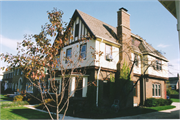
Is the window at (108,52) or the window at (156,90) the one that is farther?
the window at (156,90)

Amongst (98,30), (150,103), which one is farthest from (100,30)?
(150,103)

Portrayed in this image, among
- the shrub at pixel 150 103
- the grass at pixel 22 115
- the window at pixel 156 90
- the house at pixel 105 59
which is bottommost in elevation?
the shrub at pixel 150 103

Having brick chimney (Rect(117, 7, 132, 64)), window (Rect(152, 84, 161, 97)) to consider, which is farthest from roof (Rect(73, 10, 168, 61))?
window (Rect(152, 84, 161, 97))

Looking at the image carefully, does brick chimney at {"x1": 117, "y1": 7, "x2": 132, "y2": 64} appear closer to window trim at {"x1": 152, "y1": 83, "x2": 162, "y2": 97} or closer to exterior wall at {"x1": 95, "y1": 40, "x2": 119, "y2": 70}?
exterior wall at {"x1": 95, "y1": 40, "x2": 119, "y2": 70}

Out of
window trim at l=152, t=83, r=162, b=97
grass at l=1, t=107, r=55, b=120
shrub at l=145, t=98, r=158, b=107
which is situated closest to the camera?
grass at l=1, t=107, r=55, b=120

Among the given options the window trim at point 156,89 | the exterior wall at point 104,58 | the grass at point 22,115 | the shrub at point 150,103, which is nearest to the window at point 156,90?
the window trim at point 156,89

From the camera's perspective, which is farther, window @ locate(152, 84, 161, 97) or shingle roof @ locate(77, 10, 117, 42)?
window @ locate(152, 84, 161, 97)

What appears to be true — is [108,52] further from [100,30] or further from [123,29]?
[123,29]

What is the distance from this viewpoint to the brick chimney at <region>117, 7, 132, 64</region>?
53.3 ft

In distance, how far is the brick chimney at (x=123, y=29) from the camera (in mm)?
16234

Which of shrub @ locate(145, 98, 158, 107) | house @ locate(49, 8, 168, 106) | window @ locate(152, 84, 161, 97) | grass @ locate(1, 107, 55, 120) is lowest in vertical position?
shrub @ locate(145, 98, 158, 107)

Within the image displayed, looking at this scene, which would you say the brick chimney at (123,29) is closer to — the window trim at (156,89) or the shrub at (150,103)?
the shrub at (150,103)

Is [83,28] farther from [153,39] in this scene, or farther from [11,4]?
[11,4]

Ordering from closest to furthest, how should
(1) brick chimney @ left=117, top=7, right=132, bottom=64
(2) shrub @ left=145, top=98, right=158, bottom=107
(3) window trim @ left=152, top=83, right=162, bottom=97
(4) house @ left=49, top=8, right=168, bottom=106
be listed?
(4) house @ left=49, top=8, right=168, bottom=106 < (1) brick chimney @ left=117, top=7, right=132, bottom=64 < (2) shrub @ left=145, top=98, right=158, bottom=107 < (3) window trim @ left=152, top=83, right=162, bottom=97
